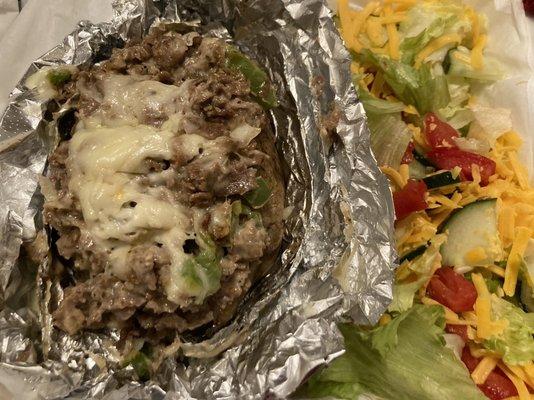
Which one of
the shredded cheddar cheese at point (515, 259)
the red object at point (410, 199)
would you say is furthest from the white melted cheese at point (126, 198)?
the shredded cheddar cheese at point (515, 259)

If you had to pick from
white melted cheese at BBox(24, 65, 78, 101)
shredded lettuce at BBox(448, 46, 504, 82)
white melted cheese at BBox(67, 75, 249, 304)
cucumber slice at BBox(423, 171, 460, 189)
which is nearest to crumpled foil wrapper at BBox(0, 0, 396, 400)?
white melted cheese at BBox(24, 65, 78, 101)

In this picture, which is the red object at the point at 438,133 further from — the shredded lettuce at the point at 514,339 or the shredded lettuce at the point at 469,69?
the shredded lettuce at the point at 514,339

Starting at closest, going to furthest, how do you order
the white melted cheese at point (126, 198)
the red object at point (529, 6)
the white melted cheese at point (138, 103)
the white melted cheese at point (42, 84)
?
the white melted cheese at point (126, 198) → the white melted cheese at point (138, 103) → the white melted cheese at point (42, 84) → the red object at point (529, 6)

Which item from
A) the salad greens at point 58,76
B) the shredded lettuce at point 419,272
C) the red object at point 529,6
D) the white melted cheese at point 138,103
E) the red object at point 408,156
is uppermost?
the salad greens at point 58,76

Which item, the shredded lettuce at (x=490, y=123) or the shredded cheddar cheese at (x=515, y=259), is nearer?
the shredded cheddar cheese at (x=515, y=259)

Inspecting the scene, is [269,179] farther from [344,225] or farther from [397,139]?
[397,139]

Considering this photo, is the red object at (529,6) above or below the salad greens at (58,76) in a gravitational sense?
below

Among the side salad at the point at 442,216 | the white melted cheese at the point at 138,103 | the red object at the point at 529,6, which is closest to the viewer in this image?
the white melted cheese at the point at 138,103
